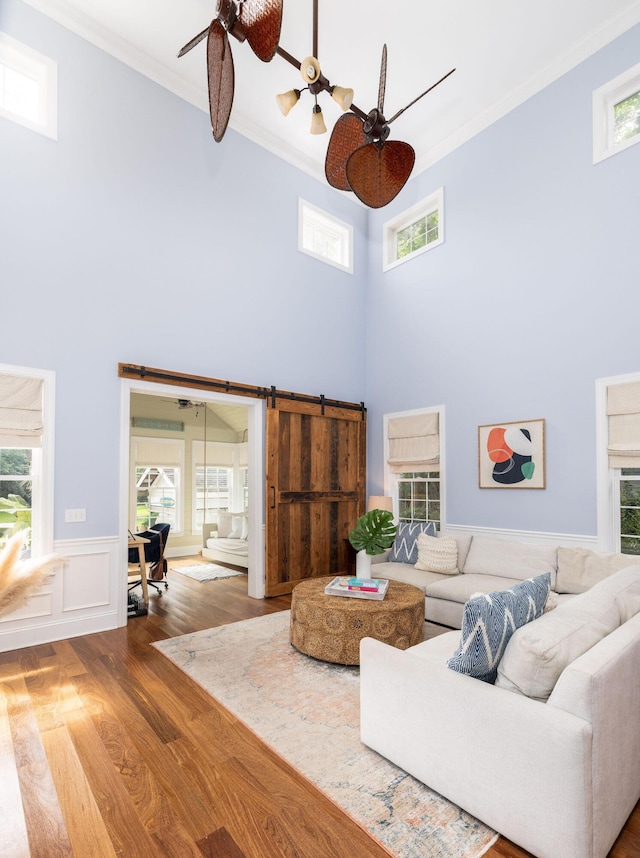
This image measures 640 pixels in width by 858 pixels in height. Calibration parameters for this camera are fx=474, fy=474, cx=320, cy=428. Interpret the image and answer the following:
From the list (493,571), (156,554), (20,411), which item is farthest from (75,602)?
(493,571)

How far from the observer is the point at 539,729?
1651mm

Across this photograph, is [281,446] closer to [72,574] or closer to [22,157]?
[72,574]

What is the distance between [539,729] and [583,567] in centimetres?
268

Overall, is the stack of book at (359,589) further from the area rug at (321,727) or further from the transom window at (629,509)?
the transom window at (629,509)

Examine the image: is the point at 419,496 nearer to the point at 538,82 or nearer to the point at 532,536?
the point at 532,536

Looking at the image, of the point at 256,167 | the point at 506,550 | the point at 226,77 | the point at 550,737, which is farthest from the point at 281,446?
the point at 550,737

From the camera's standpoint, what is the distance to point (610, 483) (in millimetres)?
4172

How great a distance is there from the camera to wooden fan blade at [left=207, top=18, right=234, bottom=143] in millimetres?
2340

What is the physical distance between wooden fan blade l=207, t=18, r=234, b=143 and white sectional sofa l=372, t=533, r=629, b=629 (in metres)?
3.81

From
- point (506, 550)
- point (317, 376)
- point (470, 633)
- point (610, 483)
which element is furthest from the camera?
point (317, 376)

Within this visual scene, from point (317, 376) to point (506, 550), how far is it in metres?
3.03

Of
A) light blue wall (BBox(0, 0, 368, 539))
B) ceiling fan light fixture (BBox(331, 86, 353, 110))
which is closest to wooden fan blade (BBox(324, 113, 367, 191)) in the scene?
ceiling fan light fixture (BBox(331, 86, 353, 110))

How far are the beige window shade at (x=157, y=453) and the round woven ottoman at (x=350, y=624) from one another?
552cm

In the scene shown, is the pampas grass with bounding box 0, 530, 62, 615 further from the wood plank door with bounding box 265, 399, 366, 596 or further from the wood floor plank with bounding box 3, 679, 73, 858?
the wood plank door with bounding box 265, 399, 366, 596
